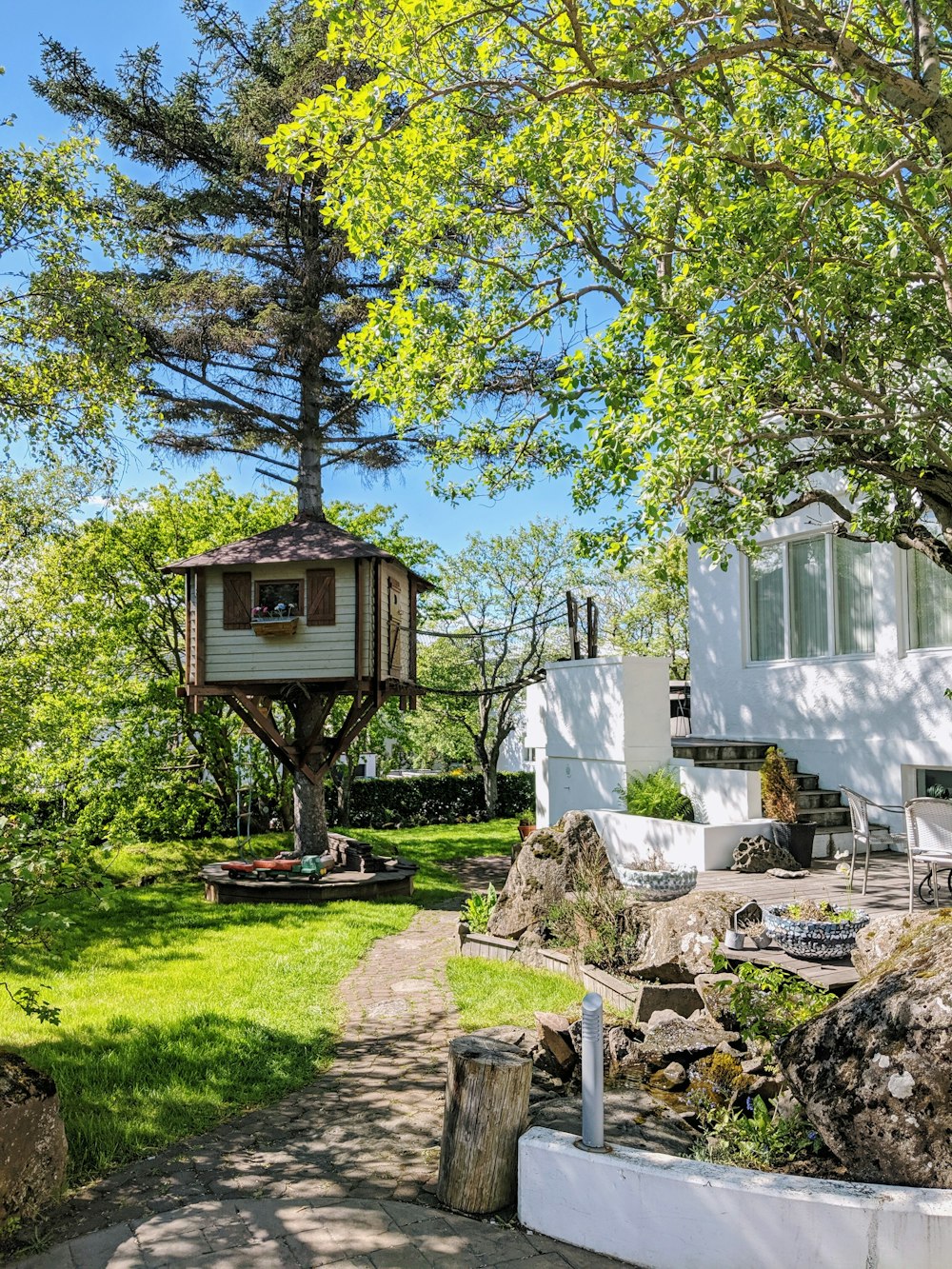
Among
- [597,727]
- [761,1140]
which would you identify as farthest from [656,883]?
[597,727]

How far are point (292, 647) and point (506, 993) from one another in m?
8.27

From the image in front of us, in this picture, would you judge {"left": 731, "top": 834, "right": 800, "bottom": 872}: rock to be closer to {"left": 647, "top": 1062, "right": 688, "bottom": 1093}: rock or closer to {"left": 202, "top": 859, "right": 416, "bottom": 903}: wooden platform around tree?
{"left": 647, "top": 1062, "right": 688, "bottom": 1093}: rock

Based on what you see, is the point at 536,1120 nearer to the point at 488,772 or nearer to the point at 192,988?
the point at 192,988

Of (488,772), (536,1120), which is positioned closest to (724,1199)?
(536,1120)

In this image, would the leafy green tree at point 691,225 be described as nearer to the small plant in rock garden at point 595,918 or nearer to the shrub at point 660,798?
the small plant in rock garden at point 595,918

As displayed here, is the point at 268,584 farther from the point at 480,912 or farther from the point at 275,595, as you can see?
the point at 480,912

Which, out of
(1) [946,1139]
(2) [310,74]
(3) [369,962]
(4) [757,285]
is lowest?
(3) [369,962]

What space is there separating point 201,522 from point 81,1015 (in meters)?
14.1

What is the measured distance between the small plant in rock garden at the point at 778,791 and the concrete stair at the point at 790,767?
302 millimetres

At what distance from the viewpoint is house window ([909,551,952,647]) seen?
41.1ft

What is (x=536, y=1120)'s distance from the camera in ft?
17.3

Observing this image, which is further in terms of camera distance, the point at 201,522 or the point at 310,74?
the point at 201,522

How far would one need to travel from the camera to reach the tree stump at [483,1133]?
4727 millimetres

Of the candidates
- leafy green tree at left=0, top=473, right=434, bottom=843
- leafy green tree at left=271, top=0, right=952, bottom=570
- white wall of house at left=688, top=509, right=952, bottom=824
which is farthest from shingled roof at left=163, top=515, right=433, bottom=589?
white wall of house at left=688, top=509, right=952, bottom=824
